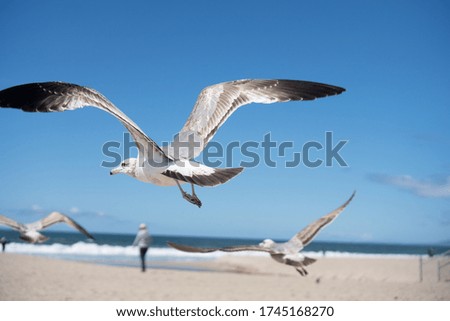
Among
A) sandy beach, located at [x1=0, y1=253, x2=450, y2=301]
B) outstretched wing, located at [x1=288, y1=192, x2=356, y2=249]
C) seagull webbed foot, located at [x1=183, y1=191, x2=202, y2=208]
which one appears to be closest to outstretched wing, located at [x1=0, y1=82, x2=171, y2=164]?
seagull webbed foot, located at [x1=183, y1=191, x2=202, y2=208]

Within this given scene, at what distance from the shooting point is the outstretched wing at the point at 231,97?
8.07 ft

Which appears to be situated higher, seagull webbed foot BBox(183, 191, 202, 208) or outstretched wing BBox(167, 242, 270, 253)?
seagull webbed foot BBox(183, 191, 202, 208)

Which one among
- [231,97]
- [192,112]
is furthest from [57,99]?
[231,97]

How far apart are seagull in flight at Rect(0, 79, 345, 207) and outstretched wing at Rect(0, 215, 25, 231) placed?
5.13 ft

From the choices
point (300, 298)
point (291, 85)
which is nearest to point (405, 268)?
point (300, 298)

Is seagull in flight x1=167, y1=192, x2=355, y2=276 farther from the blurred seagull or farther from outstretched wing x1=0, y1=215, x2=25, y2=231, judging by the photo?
outstretched wing x1=0, y1=215, x2=25, y2=231

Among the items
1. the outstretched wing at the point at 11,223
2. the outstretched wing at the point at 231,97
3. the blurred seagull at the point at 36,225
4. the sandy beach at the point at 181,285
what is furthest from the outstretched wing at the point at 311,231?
the sandy beach at the point at 181,285

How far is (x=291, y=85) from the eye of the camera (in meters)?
2.75

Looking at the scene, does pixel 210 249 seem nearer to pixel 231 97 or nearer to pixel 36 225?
pixel 231 97

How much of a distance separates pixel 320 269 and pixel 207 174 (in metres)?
7.18

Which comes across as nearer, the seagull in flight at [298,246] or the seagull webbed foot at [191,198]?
the seagull webbed foot at [191,198]

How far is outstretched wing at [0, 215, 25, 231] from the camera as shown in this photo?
3.53 meters

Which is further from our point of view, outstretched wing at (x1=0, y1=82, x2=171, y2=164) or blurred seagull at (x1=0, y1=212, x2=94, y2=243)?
blurred seagull at (x1=0, y1=212, x2=94, y2=243)

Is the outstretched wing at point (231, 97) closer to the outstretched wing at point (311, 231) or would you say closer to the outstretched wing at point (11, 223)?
the outstretched wing at point (311, 231)
